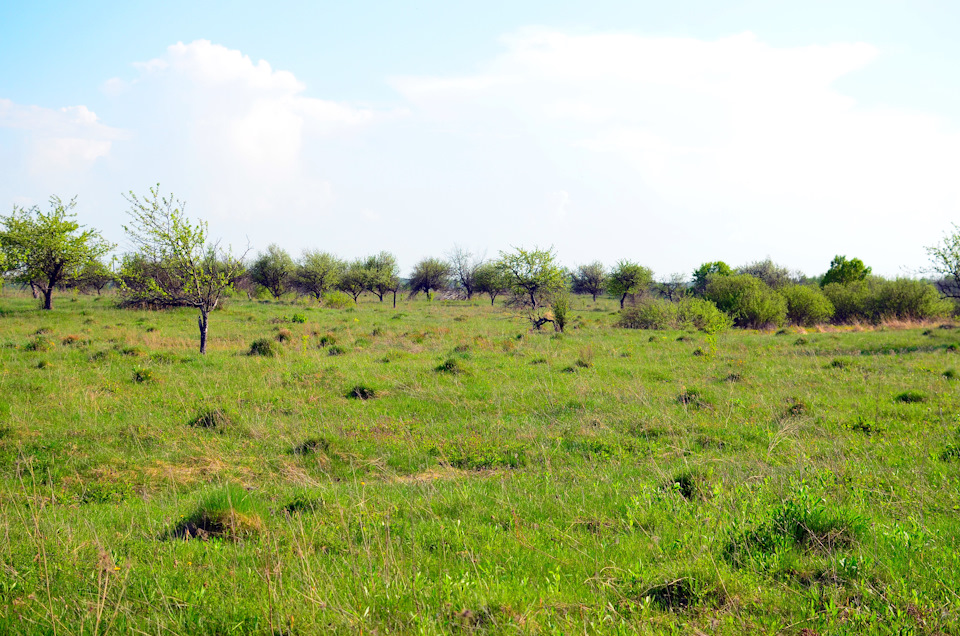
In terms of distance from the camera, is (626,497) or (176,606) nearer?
(176,606)

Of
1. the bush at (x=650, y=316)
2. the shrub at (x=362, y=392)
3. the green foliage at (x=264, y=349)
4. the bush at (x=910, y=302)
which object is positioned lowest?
the shrub at (x=362, y=392)

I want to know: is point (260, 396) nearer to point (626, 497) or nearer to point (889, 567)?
point (626, 497)

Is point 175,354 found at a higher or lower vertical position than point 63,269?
lower

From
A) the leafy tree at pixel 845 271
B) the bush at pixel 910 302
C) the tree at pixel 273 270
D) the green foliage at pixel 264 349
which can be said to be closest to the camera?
the green foliage at pixel 264 349

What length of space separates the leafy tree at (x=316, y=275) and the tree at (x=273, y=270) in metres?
1.21

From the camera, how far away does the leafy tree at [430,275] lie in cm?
7581

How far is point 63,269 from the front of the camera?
3347 centimetres

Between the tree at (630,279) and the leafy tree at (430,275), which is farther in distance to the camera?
the leafy tree at (430,275)

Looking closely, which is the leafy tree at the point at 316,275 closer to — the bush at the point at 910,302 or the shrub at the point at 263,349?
the shrub at the point at 263,349

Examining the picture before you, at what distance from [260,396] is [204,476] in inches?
174

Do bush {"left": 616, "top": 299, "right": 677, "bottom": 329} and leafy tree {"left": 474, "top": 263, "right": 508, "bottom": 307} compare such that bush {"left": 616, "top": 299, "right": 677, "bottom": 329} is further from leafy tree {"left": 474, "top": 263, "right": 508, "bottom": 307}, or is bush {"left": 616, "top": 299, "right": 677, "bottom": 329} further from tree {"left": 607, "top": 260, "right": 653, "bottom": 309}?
leafy tree {"left": 474, "top": 263, "right": 508, "bottom": 307}

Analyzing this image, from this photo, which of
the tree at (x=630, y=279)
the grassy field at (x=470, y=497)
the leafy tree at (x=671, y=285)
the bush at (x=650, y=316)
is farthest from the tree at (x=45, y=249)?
the leafy tree at (x=671, y=285)

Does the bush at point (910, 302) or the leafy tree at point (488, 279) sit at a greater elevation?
the leafy tree at point (488, 279)

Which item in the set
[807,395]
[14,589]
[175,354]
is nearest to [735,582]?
[14,589]
